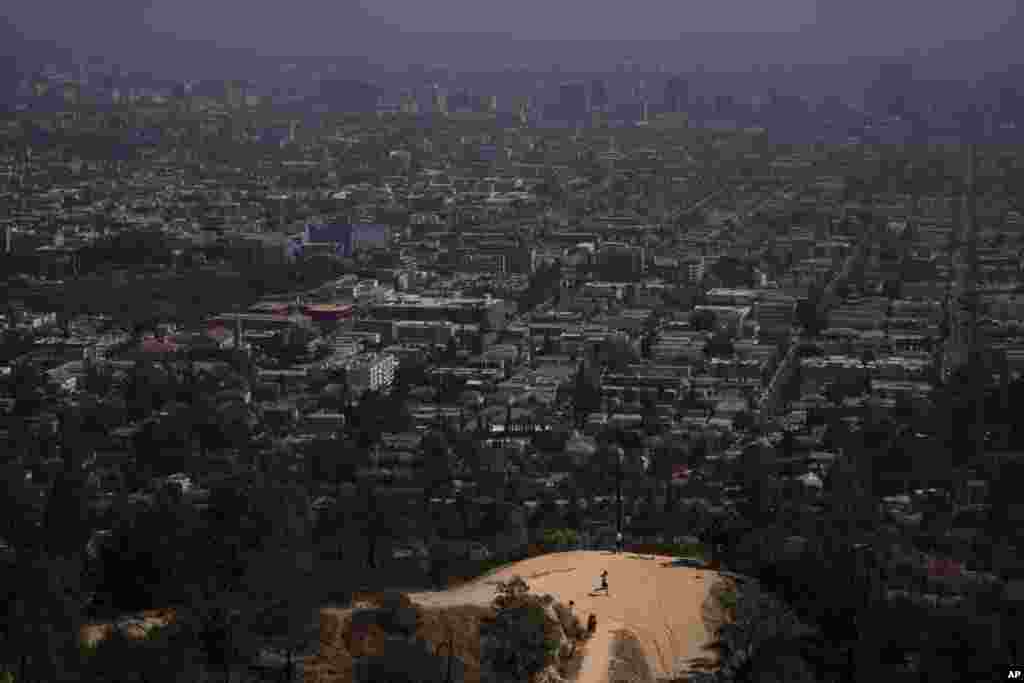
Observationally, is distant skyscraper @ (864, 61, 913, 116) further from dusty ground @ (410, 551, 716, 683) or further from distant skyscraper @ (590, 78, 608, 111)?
dusty ground @ (410, 551, 716, 683)

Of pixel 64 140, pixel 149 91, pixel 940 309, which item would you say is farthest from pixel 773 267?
pixel 149 91

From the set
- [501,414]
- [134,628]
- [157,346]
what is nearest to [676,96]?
[157,346]

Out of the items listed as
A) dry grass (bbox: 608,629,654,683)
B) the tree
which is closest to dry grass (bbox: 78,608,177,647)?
the tree

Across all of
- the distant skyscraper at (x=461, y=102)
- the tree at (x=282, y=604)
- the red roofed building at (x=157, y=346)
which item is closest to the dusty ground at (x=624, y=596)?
the tree at (x=282, y=604)

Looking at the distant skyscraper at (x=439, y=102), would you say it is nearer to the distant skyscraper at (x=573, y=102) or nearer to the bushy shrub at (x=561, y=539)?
the distant skyscraper at (x=573, y=102)

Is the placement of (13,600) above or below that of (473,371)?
above

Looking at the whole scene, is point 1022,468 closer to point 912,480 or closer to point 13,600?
point 912,480
